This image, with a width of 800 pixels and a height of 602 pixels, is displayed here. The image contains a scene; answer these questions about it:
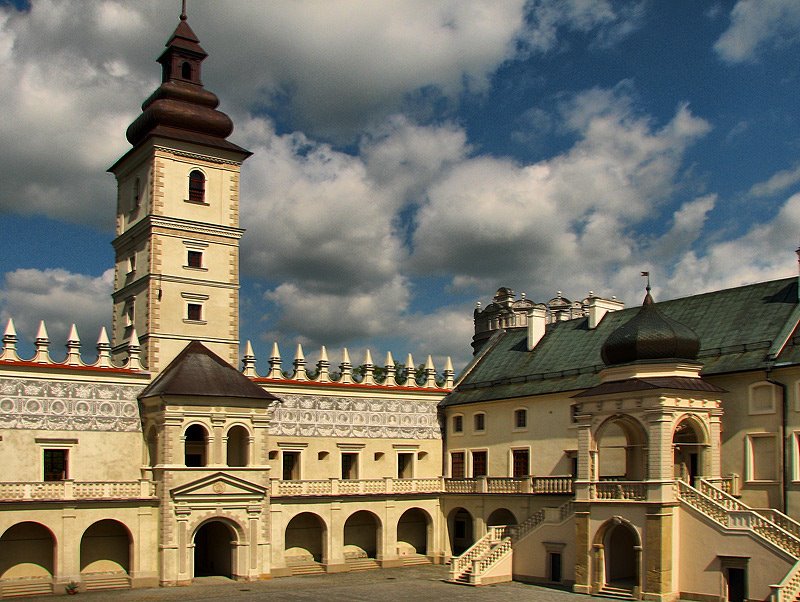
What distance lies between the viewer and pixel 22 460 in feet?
128

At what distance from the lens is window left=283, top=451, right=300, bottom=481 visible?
1809 inches

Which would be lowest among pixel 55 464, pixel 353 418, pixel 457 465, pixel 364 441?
pixel 457 465

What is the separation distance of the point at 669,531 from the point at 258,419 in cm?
1681

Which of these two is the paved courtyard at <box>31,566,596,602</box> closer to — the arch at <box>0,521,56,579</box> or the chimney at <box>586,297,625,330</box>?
the arch at <box>0,521,56,579</box>

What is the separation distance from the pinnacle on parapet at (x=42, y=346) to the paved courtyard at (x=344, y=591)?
9085 millimetres

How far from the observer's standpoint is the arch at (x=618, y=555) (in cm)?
3419

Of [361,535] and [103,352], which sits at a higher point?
[103,352]

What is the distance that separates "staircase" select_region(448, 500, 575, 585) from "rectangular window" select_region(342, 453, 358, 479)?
360 inches

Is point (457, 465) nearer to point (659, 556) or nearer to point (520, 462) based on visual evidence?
point (520, 462)

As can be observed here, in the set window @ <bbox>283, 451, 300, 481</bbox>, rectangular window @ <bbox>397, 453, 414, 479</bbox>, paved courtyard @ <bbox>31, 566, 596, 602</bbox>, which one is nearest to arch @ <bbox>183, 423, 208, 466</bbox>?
window @ <bbox>283, 451, 300, 481</bbox>

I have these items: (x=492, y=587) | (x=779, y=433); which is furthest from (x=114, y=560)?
(x=779, y=433)

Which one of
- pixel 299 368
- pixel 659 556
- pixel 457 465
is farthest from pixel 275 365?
pixel 659 556

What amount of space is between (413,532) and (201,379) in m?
13.4

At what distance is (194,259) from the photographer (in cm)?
4516
